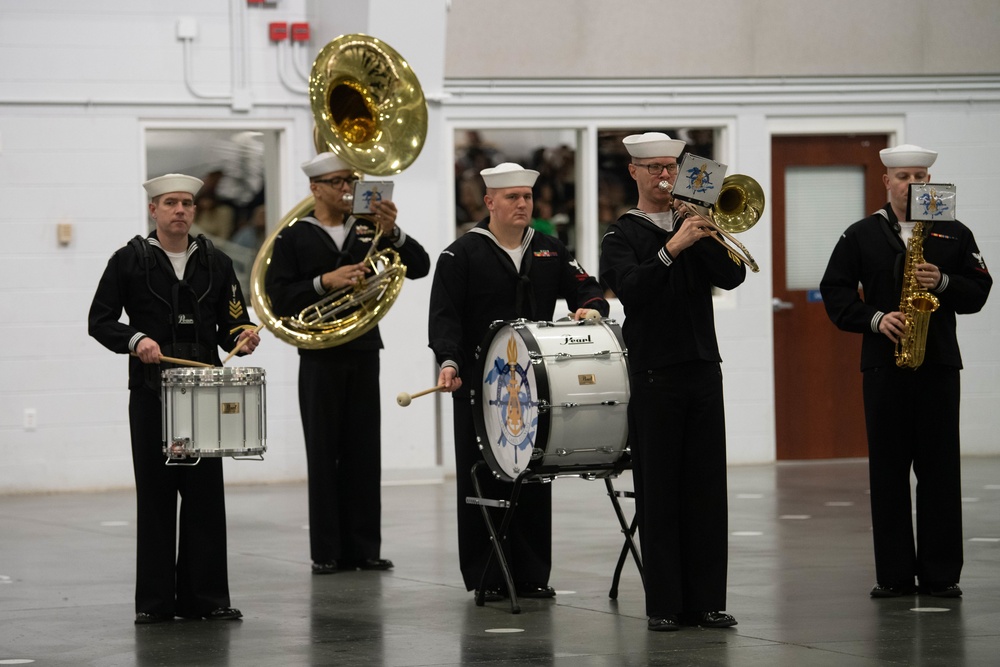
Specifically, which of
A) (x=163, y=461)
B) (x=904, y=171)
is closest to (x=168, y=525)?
(x=163, y=461)

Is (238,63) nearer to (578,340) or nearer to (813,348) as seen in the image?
(813,348)

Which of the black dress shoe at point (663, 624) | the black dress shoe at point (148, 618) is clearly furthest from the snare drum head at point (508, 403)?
the black dress shoe at point (148, 618)

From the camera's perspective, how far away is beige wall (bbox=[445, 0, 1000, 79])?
1255 centimetres

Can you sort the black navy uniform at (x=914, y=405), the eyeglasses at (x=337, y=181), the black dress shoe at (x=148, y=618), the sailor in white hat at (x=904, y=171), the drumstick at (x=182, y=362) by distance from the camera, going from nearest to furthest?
the drumstick at (x=182, y=362)
the black dress shoe at (x=148, y=618)
the black navy uniform at (x=914, y=405)
the sailor in white hat at (x=904, y=171)
the eyeglasses at (x=337, y=181)

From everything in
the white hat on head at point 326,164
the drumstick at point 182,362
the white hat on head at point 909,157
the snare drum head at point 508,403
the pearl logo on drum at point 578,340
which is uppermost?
the white hat on head at point 326,164

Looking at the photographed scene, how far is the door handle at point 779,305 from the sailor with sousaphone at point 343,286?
218 inches

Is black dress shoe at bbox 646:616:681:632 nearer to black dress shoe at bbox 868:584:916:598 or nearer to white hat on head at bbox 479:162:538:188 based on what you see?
black dress shoe at bbox 868:584:916:598

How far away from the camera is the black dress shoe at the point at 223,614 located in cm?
665

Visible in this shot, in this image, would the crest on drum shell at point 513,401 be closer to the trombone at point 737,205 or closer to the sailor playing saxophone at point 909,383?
the trombone at point 737,205

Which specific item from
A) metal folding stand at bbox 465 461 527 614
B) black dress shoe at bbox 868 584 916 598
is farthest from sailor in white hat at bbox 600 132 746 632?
black dress shoe at bbox 868 584 916 598

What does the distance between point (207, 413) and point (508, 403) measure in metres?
1.27

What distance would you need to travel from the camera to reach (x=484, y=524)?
7164 millimetres

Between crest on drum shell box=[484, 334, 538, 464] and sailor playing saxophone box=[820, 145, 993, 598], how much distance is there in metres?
1.36

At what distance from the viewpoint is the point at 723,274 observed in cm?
603
